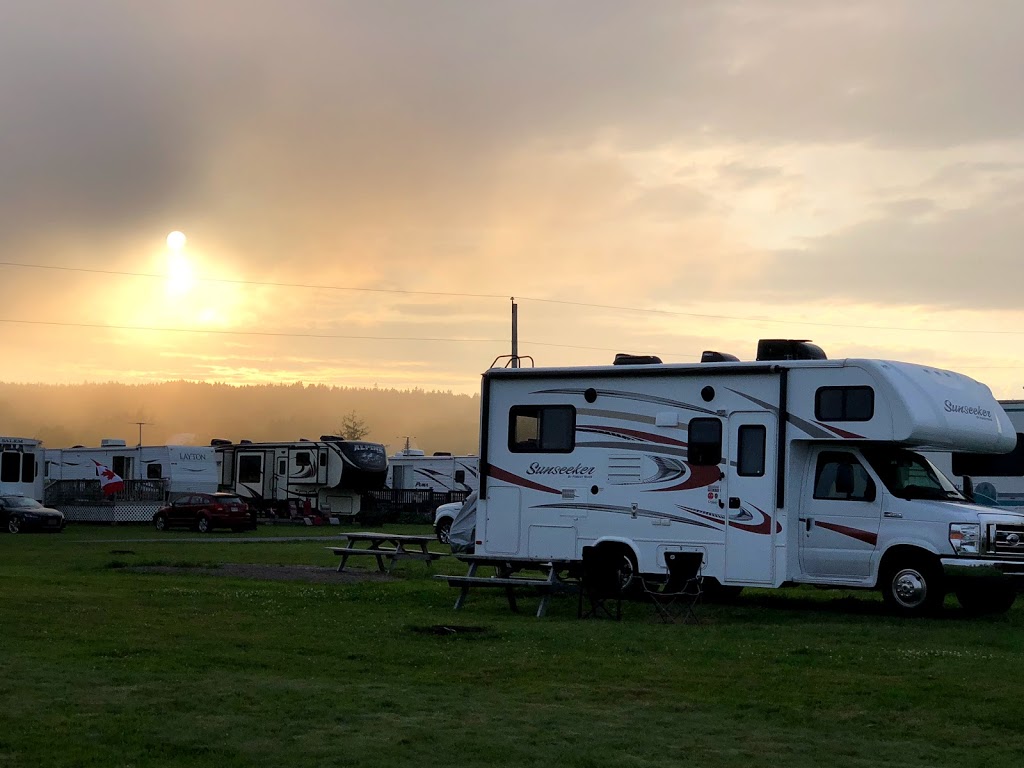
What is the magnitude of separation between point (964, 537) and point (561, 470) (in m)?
5.39

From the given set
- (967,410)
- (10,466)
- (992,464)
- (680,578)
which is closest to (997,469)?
(992,464)

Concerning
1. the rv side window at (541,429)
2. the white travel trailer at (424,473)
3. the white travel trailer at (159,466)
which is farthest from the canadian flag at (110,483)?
the rv side window at (541,429)

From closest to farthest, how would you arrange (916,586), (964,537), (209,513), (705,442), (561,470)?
(964,537) < (916,586) < (705,442) < (561,470) < (209,513)

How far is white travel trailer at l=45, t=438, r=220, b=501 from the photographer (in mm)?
50188

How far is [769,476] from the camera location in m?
17.4

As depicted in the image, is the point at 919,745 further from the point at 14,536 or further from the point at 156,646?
the point at 14,536

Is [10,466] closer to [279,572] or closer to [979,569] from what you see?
[279,572]

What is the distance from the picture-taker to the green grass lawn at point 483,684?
835 centimetres

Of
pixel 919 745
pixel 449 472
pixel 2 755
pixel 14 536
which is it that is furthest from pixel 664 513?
pixel 449 472

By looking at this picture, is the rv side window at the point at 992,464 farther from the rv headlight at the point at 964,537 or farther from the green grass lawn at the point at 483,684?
the rv headlight at the point at 964,537

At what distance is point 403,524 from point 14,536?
53.5ft

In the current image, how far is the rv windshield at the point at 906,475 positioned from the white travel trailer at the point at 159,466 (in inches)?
1398

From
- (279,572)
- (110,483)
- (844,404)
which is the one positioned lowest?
(279,572)

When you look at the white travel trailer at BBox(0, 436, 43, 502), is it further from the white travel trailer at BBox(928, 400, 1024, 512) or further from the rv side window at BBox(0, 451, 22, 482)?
the white travel trailer at BBox(928, 400, 1024, 512)
